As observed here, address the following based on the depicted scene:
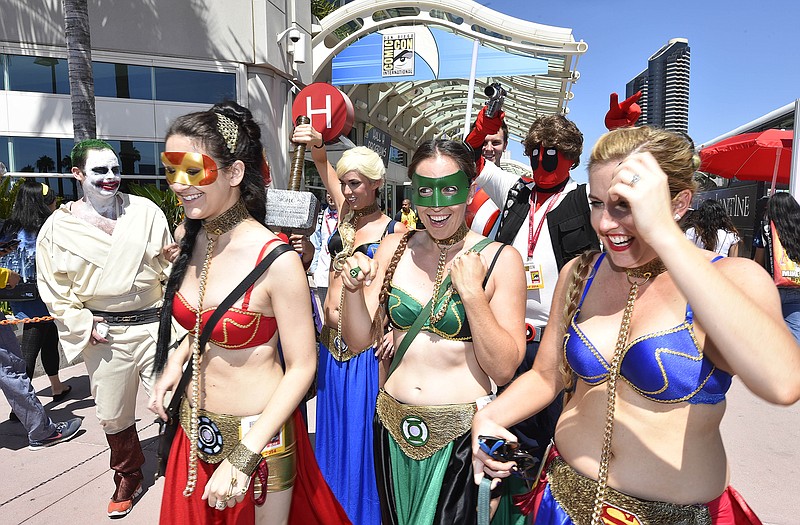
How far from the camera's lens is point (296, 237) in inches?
113

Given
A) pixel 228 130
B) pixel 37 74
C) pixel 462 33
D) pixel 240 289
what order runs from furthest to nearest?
pixel 462 33
pixel 37 74
pixel 228 130
pixel 240 289

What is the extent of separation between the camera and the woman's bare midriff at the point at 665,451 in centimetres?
133

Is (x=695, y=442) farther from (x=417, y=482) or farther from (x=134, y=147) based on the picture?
(x=134, y=147)

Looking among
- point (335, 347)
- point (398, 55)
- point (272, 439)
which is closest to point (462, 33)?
point (398, 55)

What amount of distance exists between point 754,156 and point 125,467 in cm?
896

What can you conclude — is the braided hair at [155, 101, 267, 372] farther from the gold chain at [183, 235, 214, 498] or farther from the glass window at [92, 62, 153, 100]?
the glass window at [92, 62, 153, 100]

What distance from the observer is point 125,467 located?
3.37 m

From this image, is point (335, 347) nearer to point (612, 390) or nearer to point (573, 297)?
point (573, 297)

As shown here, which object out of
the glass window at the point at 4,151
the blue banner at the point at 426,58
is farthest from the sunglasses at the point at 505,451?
the glass window at the point at 4,151

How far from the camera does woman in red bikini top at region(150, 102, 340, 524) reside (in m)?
1.86

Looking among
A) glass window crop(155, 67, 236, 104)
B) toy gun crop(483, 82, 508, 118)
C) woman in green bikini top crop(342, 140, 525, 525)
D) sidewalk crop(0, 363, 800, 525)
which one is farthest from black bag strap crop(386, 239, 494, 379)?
glass window crop(155, 67, 236, 104)

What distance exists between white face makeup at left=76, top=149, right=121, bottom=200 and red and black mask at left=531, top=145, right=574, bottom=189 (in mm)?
2602

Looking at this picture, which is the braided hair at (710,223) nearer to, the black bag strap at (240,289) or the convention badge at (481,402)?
the convention badge at (481,402)

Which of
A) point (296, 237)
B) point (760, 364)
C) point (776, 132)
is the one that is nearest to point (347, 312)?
point (296, 237)
